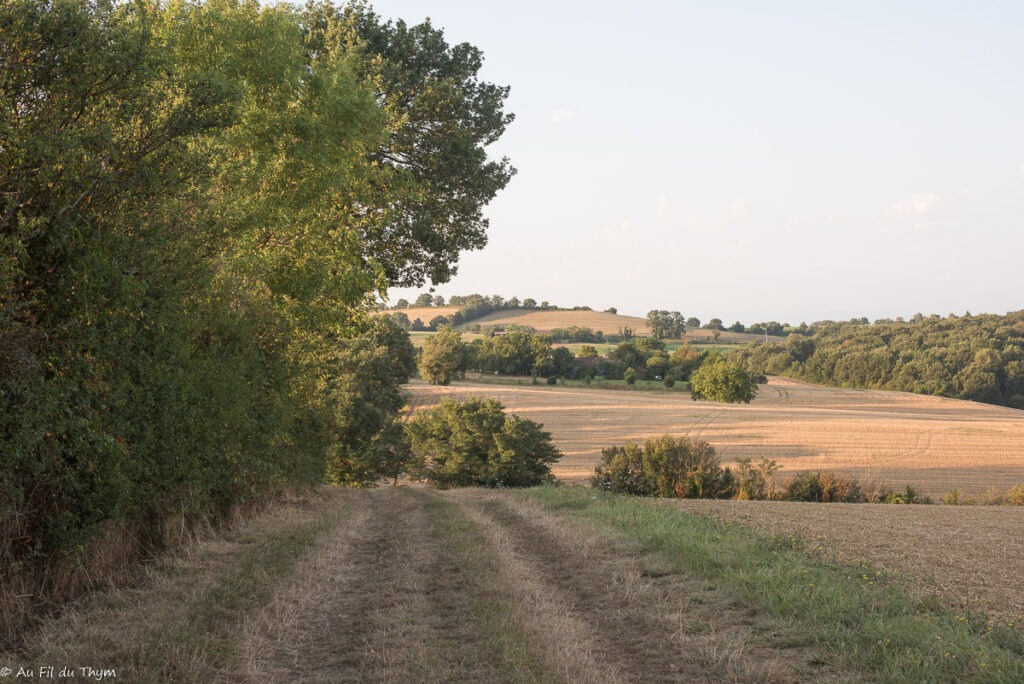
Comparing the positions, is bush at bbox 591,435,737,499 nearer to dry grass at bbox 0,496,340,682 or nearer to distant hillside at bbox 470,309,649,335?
dry grass at bbox 0,496,340,682

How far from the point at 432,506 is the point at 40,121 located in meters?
15.5

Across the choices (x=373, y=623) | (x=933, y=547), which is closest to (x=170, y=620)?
(x=373, y=623)

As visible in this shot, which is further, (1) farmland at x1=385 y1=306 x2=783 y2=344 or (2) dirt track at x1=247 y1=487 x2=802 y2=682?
(1) farmland at x1=385 y1=306 x2=783 y2=344

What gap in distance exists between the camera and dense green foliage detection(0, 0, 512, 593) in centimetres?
710

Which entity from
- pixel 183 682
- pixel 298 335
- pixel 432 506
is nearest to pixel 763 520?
pixel 432 506

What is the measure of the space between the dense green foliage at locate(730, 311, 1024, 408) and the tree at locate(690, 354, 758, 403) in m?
32.1

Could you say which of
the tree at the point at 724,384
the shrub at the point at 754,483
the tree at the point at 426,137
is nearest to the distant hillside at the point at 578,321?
the tree at the point at 724,384

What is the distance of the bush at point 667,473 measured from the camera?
40.7 m

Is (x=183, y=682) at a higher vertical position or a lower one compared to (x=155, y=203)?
lower

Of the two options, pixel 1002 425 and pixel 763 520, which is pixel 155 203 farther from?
pixel 1002 425

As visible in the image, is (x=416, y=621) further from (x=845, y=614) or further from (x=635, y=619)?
(x=845, y=614)

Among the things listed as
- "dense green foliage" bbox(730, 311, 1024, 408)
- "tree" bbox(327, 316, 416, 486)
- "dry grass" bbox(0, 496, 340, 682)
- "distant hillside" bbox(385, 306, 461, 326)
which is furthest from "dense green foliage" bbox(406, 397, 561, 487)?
"distant hillside" bbox(385, 306, 461, 326)

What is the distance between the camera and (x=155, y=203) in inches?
345

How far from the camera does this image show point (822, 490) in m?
41.9
